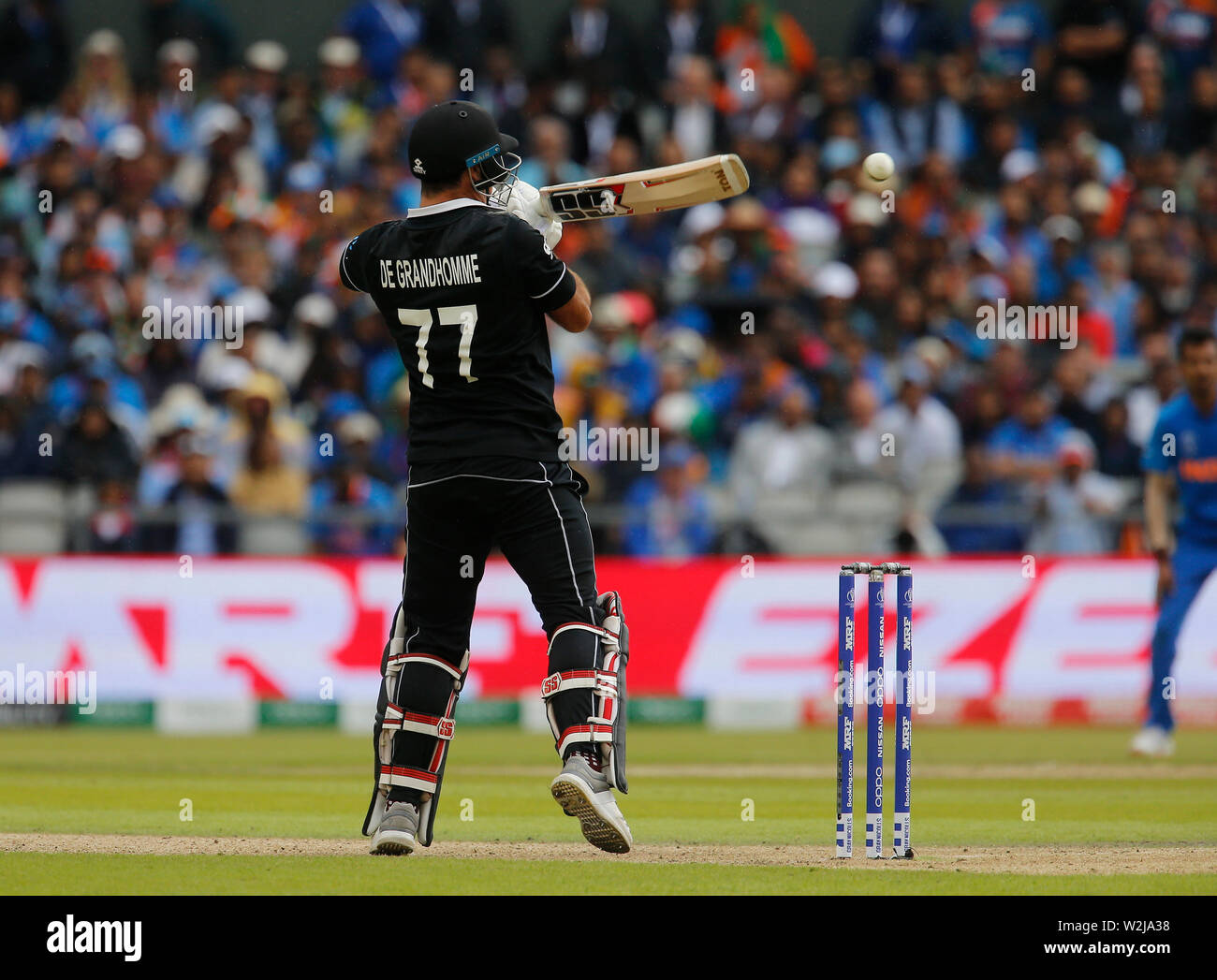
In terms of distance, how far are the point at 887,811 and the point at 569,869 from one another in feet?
11.0

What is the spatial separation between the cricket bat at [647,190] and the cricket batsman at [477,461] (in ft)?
0.86

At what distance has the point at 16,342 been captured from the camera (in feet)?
55.7

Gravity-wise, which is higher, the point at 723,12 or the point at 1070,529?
the point at 723,12

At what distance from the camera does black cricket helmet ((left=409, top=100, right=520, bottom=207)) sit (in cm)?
699

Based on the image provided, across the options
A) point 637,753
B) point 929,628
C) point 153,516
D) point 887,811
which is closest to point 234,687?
point 153,516

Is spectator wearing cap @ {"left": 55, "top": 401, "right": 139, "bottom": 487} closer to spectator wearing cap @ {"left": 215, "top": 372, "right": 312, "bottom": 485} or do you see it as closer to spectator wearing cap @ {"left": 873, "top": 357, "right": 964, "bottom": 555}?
spectator wearing cap @ {"left": 215, "top": 372, "right": 312, "bottom": 485}

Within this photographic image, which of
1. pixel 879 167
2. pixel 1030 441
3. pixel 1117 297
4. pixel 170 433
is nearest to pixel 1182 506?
pixel 1030 441

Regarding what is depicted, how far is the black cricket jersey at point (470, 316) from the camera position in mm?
6914

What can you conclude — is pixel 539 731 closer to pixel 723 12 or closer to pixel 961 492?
pixel 961 492

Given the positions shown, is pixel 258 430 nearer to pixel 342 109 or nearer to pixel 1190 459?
pixel 342 109

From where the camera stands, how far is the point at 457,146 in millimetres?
6992

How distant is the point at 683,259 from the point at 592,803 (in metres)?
12.1

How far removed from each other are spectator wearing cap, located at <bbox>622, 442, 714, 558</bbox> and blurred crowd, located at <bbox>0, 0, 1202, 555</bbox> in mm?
32

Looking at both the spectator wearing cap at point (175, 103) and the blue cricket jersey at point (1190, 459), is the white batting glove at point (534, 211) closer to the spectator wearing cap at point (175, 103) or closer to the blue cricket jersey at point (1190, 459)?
the blue cricket jersey at point (1190, 459)
